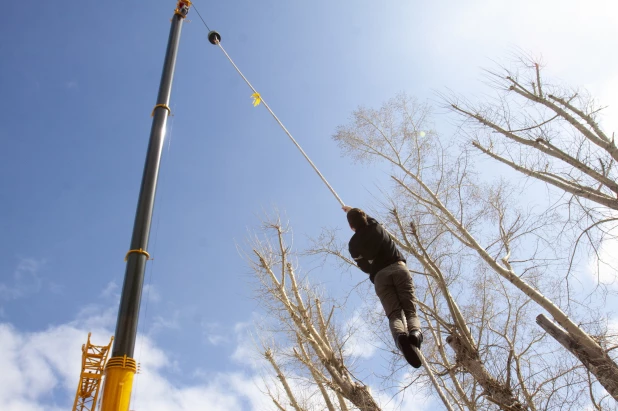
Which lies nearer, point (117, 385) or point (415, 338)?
point (415, 338)

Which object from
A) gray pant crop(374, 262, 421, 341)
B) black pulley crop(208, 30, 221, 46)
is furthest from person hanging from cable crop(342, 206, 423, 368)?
black pulley crop(208, 30, 221, 46)

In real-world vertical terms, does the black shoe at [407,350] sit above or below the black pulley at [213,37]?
below

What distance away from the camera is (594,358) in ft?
17.3

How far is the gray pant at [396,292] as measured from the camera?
4.26 metres

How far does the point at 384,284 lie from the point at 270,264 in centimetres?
548

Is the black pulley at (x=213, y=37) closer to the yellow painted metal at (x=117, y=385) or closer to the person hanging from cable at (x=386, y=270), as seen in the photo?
the person hanging from cable at (x=386, y=270)

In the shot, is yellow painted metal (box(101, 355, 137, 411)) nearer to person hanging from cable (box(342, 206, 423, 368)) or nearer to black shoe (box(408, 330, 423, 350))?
person hanging from cable (box(342, 206, 423, 368))

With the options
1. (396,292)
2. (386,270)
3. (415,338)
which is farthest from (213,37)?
(415,338)

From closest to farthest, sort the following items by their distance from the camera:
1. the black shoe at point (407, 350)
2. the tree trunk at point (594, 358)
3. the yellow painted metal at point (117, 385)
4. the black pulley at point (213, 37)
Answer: the black shoe at point (407, 350) < the tree trunk at point (594, 358) < the yellow painted metal at point (117, 385) < the black pulley at point (213, 37)

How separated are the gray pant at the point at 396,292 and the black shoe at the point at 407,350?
0.31 m

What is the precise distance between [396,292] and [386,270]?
0.78 ft

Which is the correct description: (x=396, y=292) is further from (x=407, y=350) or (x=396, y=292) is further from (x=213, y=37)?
(x=213, y=37)

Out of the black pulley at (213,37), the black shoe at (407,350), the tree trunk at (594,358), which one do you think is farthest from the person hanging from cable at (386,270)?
→ the black pulley at (213,37)

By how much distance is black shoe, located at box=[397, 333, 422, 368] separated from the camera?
3785 millimetres
